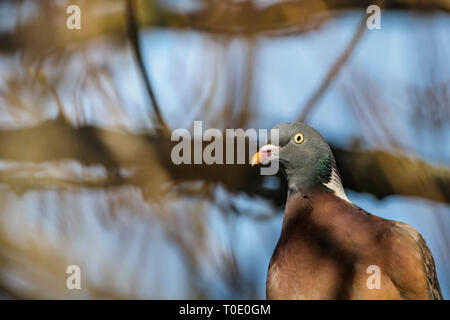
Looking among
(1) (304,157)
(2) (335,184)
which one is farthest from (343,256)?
(1) (304,157)

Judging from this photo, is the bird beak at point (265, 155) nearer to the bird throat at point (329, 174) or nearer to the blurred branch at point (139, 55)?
the bird throat at point (329, 174)

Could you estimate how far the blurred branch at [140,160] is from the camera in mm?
2936

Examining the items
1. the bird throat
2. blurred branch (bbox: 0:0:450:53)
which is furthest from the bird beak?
blurred branch (bbox: 0:0:450:53)

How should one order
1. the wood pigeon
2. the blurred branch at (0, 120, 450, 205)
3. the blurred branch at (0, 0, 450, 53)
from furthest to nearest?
the blurred branch at (0, 0, 450, 53)
the blurred branch at (0, 120, 450, 205)
the wood pigeon

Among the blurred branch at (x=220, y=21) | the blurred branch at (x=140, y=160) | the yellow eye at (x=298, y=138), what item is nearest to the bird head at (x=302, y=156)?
the yellow eye at (x=298, y=138)

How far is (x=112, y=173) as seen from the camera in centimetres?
292

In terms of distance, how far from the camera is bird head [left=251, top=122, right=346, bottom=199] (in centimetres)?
316

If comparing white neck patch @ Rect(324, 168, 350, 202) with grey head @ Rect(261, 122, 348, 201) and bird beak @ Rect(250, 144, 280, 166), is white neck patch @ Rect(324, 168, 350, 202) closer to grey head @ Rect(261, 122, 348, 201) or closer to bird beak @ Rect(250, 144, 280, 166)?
grey head @ Rect(261, 122, 348, 201)

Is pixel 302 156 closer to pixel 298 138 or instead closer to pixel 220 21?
pixel 298 138

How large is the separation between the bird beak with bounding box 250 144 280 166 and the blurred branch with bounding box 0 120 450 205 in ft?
0.39

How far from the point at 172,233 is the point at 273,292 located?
60 cm

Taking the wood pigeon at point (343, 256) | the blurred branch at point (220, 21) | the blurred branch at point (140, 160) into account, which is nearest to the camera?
the wood pigeon at point (343, 256)

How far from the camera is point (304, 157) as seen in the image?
127 inches
